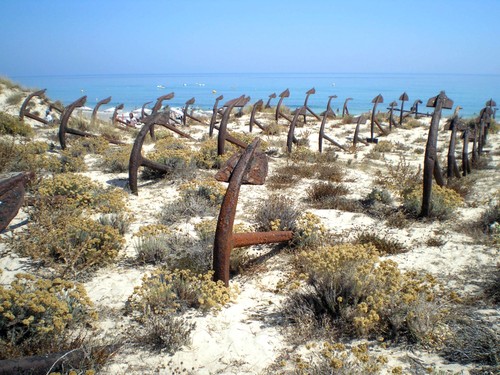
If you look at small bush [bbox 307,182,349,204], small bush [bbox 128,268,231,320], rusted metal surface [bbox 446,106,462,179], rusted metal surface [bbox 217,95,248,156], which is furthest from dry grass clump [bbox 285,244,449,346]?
rusted metal surface [bbox 217,95,248,156]

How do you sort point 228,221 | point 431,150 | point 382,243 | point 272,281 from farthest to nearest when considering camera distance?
1. point 431,150
2. point 382,243
3. point 272,281
4. point 228,221

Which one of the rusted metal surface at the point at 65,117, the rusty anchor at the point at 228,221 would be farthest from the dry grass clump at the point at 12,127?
the rusty anchor at the point at 228,221

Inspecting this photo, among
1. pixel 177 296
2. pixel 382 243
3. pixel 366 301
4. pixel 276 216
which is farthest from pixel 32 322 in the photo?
pixel 382 243

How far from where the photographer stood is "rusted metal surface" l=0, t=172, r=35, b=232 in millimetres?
3930

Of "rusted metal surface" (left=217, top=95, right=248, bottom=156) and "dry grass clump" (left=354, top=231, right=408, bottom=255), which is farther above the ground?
"rusted metal surface" (left=217, top=95, right=248, bottom=156)

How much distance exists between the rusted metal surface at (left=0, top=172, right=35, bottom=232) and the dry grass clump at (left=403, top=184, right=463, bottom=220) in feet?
18.3

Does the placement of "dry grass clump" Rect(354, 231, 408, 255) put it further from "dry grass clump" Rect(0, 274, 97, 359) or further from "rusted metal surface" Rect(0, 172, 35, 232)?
"rusted metal surface" Rect(0, 172, 35, 232)

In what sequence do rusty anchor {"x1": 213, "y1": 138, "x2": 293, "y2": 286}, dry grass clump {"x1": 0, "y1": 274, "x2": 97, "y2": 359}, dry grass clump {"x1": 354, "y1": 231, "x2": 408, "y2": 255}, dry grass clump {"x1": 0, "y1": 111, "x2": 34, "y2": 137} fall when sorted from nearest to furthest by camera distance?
dry grass clump {"x1": 0, "y1": 274, "x2": 97, "y2": 359}, rusty anchor {"x1": 213, "y1": 138, "x2": 293, "y2": 286}, dry grass clump {"x1": 354, "y1": 231, "x2": 408, "y2": 255}, dry grass clump {"x1": 0, "y1": 111, "x2": 34, "y2": 137}

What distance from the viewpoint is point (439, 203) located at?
18.0 feet

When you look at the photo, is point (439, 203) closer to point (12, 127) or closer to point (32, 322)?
point (32, 322)

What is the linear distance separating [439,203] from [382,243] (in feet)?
5.52

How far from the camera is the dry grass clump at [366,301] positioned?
275 cm

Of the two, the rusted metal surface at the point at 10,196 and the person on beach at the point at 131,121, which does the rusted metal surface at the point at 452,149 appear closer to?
the rusted metal surface at the point at 10,196

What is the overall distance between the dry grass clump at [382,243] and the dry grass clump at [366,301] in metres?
1.10
